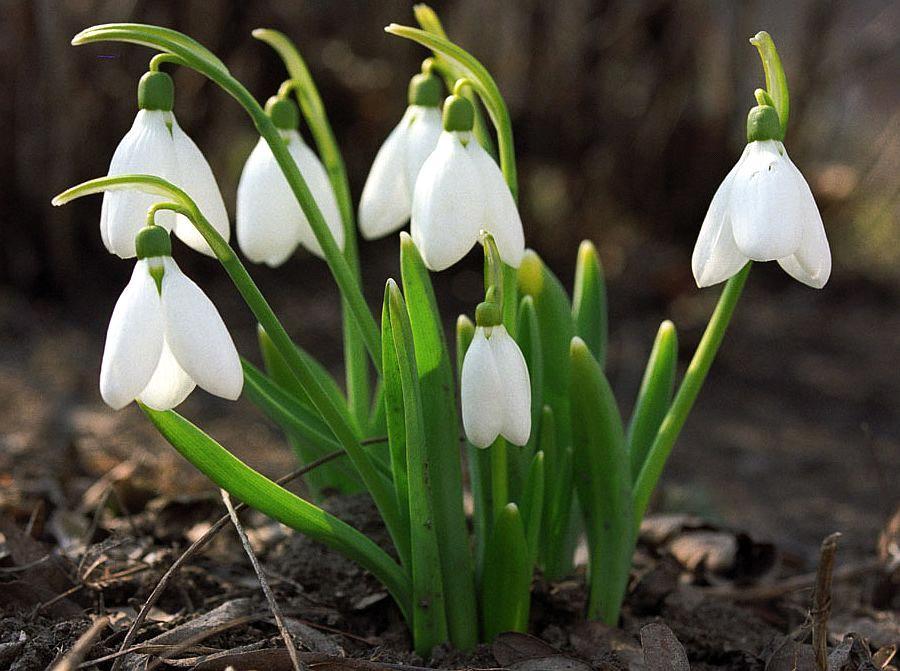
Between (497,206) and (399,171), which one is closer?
(497,206)

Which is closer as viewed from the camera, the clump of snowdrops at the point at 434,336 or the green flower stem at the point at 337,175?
the clump of snowdrops at the point at 434,336

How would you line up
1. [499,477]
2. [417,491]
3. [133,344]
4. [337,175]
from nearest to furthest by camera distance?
[133,344] < [417,491] < [499,477] < [337,175]

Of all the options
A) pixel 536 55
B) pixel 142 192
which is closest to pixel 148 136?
pixel 142 192

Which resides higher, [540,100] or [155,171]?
[155,171]

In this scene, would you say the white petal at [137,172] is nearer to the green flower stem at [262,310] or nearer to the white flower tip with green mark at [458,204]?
the green flower stem at [262,310]

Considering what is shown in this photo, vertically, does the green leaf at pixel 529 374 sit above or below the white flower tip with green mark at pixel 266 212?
below

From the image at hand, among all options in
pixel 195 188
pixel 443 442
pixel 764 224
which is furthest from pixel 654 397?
pixel 195 188

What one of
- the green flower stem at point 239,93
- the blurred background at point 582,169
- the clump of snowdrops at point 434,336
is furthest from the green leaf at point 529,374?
the blurred background at point 582,169

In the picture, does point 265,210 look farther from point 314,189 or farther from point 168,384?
point 168,384
